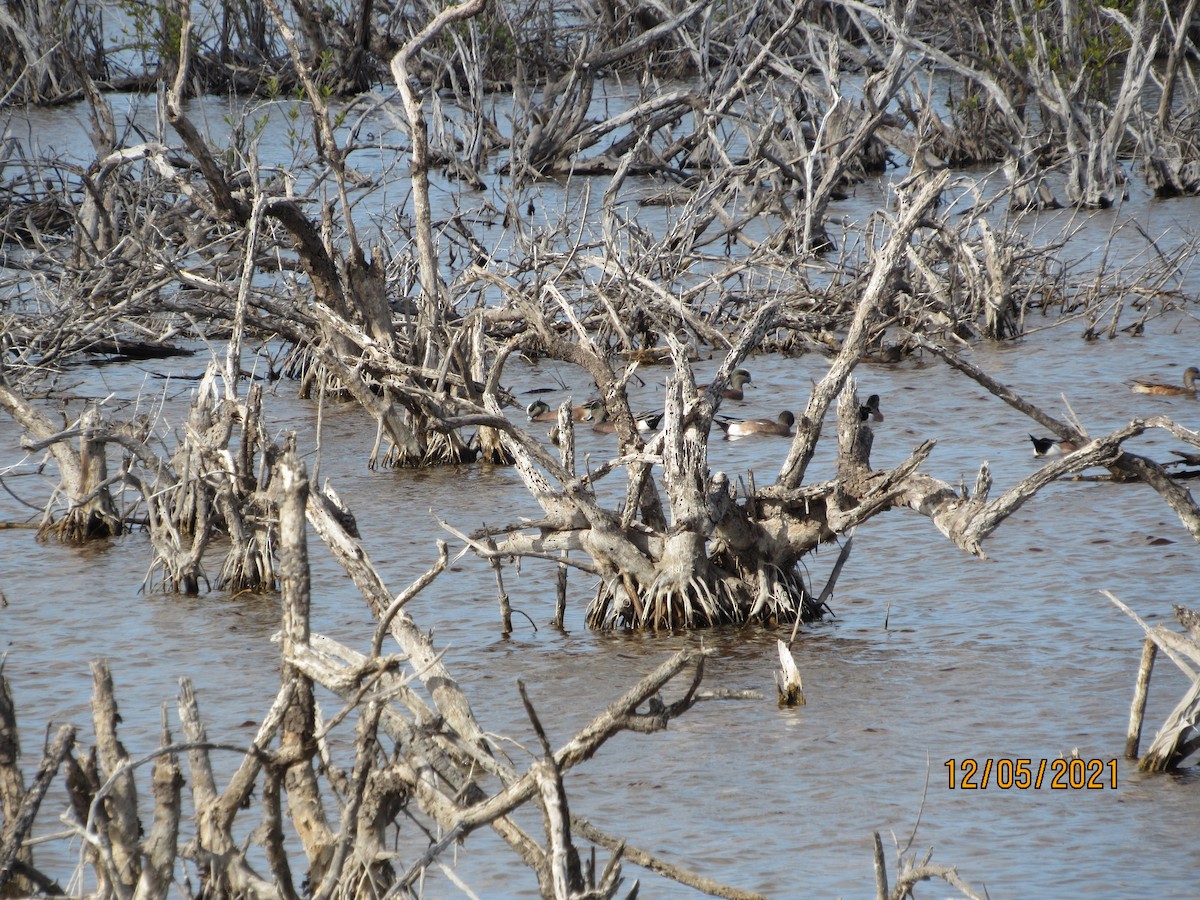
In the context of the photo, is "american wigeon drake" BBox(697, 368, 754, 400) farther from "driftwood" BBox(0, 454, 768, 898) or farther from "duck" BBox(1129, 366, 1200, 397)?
"driftwood" BBox(0, 454, 768, 898)

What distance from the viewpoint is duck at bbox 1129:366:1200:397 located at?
10.9 meters

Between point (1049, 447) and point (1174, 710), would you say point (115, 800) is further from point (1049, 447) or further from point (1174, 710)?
point (1049, 447)

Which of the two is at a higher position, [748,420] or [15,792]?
[15,792]

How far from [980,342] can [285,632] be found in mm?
10318

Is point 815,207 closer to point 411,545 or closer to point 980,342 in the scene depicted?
point 980,342

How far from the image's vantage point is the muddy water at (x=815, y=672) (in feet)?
15.4

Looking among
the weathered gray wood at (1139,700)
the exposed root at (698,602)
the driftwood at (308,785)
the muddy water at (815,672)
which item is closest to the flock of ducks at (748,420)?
the muddy water at (815,672)

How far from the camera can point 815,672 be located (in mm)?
6254

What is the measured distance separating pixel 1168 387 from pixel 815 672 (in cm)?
548

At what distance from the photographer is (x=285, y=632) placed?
10.7 feet

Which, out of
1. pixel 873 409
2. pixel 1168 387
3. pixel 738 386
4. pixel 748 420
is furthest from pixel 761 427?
pixel 1168 387

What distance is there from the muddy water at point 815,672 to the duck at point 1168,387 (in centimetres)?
89

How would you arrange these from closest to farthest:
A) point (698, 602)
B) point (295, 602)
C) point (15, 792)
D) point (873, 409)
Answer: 1. point (295, 602)
2. point (15, 792)
3. point (698, 602)
4. point (873, 409)

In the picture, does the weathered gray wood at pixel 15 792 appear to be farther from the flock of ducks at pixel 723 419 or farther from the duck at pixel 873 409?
the duck at pixel 873 409
